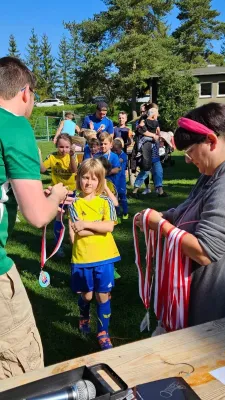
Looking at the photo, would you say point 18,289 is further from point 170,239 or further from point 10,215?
point 170,239

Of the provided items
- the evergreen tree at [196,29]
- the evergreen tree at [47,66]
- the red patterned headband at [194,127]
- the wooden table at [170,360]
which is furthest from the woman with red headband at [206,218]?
the evergreen tree at [47,66]

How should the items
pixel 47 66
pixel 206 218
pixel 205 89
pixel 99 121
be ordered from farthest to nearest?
pixel 47 66, pixel 205 89, pixel 99 121, pixel 206 218

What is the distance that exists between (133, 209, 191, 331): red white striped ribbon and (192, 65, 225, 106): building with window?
31.5 metres

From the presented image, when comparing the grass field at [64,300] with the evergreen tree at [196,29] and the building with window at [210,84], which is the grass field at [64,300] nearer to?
the building with window at [210,84]

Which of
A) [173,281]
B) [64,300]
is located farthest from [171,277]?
[64,300]

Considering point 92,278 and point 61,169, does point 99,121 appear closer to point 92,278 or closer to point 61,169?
point 61,169

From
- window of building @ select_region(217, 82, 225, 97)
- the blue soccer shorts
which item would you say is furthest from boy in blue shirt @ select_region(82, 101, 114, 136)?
window of building @ select_region(217, 82, 225, 97)

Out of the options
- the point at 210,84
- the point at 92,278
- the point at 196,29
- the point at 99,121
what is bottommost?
the point at 92,278

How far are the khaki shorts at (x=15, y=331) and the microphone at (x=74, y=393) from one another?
3.09 ft

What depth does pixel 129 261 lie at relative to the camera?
17.2 feet

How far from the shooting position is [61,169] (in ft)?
19.2

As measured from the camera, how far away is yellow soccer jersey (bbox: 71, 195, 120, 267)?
3.29 metres

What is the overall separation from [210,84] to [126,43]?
9.50 metres

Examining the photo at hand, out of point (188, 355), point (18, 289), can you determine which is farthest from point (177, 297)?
→ point (18, 289)
